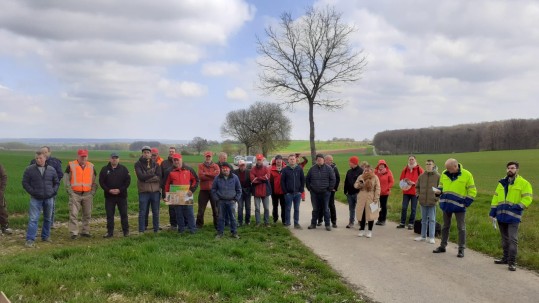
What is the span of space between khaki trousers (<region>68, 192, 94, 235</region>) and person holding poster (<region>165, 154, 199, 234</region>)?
2021 mm

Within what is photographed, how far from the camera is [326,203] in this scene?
11367 millimetres

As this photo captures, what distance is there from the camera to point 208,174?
10.9 meters

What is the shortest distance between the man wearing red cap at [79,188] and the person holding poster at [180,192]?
1986 millimetres

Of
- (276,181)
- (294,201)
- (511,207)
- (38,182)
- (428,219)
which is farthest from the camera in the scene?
(276,181)

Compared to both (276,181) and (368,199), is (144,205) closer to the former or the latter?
(276,181)

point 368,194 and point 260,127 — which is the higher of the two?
point 260,127

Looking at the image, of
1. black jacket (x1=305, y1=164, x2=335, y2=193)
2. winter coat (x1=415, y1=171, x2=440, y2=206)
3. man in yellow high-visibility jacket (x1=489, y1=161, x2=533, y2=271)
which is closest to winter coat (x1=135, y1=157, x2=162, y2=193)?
black jacket (x1=305, y1=164, x2=335, y2=193)

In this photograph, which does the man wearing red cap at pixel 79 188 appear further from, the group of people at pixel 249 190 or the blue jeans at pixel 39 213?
the blue jeans at pixel 39 213

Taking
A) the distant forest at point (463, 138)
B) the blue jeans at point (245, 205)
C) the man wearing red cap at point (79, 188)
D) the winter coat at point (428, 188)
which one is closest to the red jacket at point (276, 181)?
the blue jeans at point (245, 205)

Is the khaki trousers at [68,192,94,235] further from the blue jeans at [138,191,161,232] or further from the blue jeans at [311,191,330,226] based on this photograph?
the blue jeans at [311,191,330,226]

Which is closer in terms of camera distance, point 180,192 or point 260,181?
point 180,192

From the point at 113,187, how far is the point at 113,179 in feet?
0.64

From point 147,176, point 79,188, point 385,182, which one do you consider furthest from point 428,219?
point 79,188

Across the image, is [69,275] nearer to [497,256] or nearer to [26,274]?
[26,274]
